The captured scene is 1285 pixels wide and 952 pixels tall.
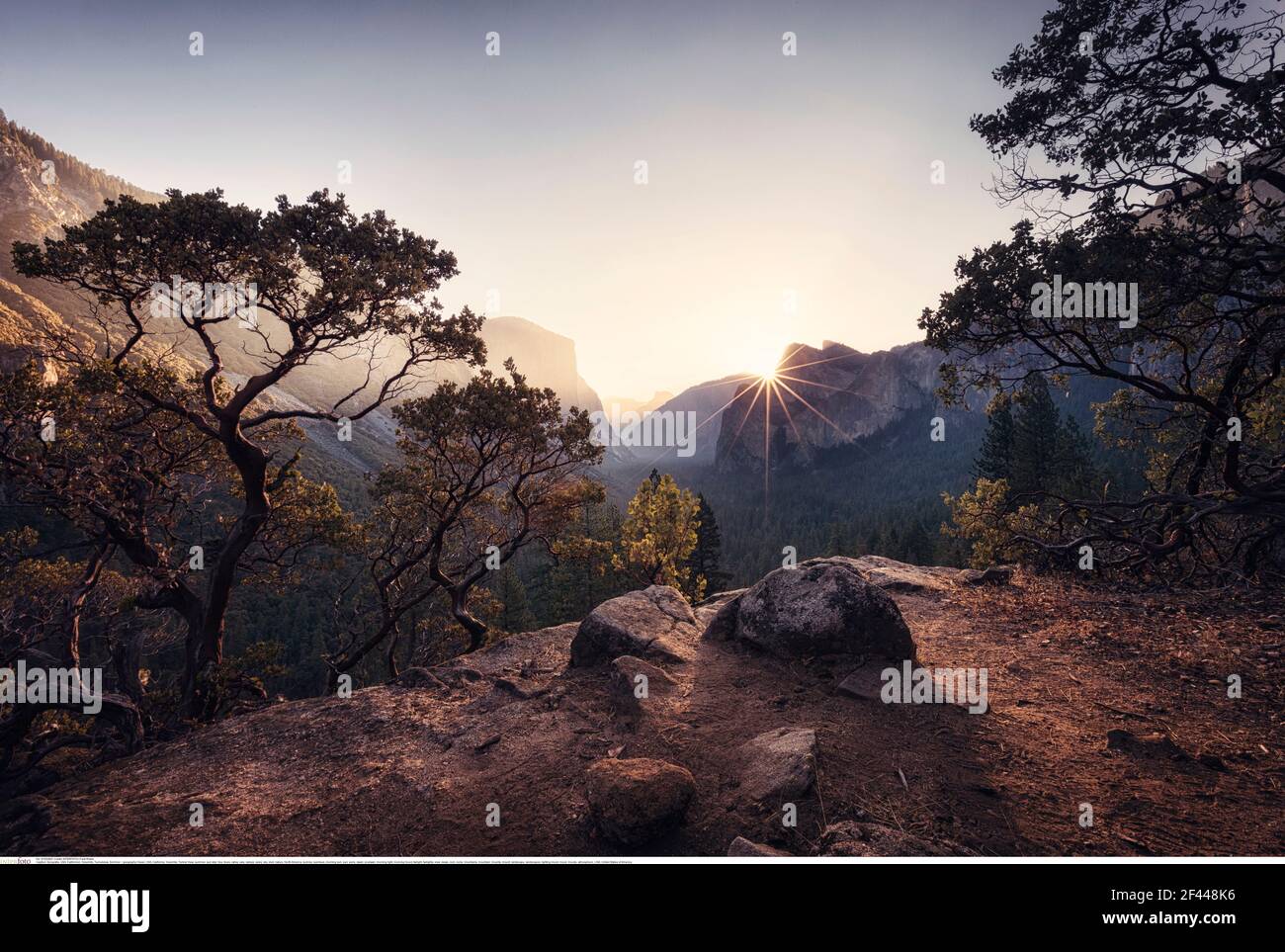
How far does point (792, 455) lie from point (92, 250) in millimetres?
170341

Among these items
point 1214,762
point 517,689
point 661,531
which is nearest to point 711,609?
point 517,689

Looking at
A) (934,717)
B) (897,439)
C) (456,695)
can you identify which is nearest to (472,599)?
(456,695)

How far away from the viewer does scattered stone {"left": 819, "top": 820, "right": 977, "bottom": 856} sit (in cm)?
345

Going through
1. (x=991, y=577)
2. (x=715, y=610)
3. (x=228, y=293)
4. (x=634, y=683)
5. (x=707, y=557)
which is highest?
(x=228, y=293)

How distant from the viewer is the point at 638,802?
175 inches

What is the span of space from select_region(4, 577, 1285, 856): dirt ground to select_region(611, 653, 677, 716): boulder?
0.23m

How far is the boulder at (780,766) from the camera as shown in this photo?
463 centimetres

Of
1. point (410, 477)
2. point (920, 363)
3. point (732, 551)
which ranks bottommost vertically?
point (732, 551)

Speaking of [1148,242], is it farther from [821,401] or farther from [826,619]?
[821,401]

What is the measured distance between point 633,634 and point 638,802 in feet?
16.5

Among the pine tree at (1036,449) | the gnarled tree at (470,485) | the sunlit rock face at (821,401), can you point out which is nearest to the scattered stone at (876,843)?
the gnarled tree at (470,485)

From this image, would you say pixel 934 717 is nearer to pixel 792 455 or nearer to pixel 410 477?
pixel 410 477

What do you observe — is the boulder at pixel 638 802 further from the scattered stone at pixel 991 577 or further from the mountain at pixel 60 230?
the mountain at pixel 60 230
